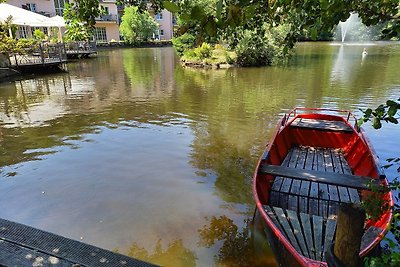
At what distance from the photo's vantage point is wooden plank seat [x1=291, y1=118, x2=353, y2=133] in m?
7.58

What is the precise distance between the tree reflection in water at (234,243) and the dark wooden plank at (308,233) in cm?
98

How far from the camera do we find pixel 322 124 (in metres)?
7.91

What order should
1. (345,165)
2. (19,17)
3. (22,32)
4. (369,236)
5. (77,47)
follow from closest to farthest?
1. (369,236)
2. (345,165)
3. (19,17)
4. (77,47)
5. (22,32)

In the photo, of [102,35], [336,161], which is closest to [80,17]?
[336,161]

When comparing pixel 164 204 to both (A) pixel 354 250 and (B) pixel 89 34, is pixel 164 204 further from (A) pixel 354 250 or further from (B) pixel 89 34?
(A) pixel 354 250

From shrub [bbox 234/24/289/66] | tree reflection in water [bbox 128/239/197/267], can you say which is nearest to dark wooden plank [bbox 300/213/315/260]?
tree reflection in water [bbox 128/239/197/267]

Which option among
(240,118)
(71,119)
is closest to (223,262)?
(240,118)

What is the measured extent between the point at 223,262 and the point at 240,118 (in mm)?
7706

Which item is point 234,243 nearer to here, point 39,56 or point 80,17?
point 80,17

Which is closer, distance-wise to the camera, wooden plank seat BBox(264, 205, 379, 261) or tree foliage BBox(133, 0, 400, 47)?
tree foliage BBox(133, 0, 400, 47)

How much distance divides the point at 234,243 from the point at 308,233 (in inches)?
63.0

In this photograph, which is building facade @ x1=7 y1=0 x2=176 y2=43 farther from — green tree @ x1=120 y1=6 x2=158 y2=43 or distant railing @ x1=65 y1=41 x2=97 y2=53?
green tree @ x1=120 y1=6 x2=158 y2=43

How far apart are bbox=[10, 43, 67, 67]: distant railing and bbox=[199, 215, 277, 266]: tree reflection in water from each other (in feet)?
65.1

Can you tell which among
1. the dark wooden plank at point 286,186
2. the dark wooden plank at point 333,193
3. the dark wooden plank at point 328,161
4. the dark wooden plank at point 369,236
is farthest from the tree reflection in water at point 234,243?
the dark wooden plank at point 328,161
